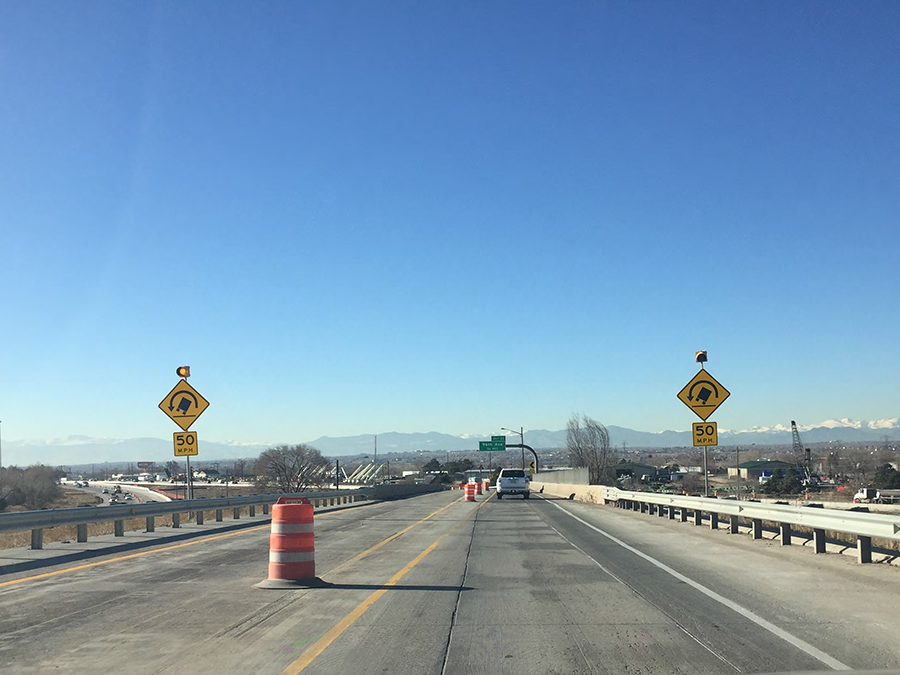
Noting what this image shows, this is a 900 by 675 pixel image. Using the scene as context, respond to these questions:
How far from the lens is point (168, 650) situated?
738cm

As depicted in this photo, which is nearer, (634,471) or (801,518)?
(801,518)

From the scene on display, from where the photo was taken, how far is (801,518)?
14609 mm

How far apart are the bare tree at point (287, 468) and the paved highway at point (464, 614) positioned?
9299 centimetres

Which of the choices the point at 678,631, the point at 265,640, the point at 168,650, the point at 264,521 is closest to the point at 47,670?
the point at 168,650

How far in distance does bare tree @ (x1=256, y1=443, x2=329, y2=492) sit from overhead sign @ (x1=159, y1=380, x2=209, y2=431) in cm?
8320

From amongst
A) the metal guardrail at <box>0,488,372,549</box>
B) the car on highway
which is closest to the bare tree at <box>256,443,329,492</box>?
the car on highway

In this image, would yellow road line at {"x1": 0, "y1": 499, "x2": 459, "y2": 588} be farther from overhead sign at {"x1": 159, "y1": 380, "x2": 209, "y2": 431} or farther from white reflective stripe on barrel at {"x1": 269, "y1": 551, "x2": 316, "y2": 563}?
overhead sign at {"x1": 159, "y1": 380, "x2": 209, "y2": 431}

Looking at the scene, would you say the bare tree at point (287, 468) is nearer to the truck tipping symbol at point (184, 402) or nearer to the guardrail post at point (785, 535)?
the truck tipping symbol at point (184, 402)

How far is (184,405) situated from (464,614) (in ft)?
51.0

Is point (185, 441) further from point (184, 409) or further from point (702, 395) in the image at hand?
point (702, 395)

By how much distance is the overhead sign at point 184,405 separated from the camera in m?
22.4

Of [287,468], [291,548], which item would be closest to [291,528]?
[291,548]

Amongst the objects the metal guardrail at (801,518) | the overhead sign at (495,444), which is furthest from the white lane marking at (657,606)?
the overhead sign at (495,444)

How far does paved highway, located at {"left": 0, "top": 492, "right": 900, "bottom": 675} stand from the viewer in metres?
7.00
